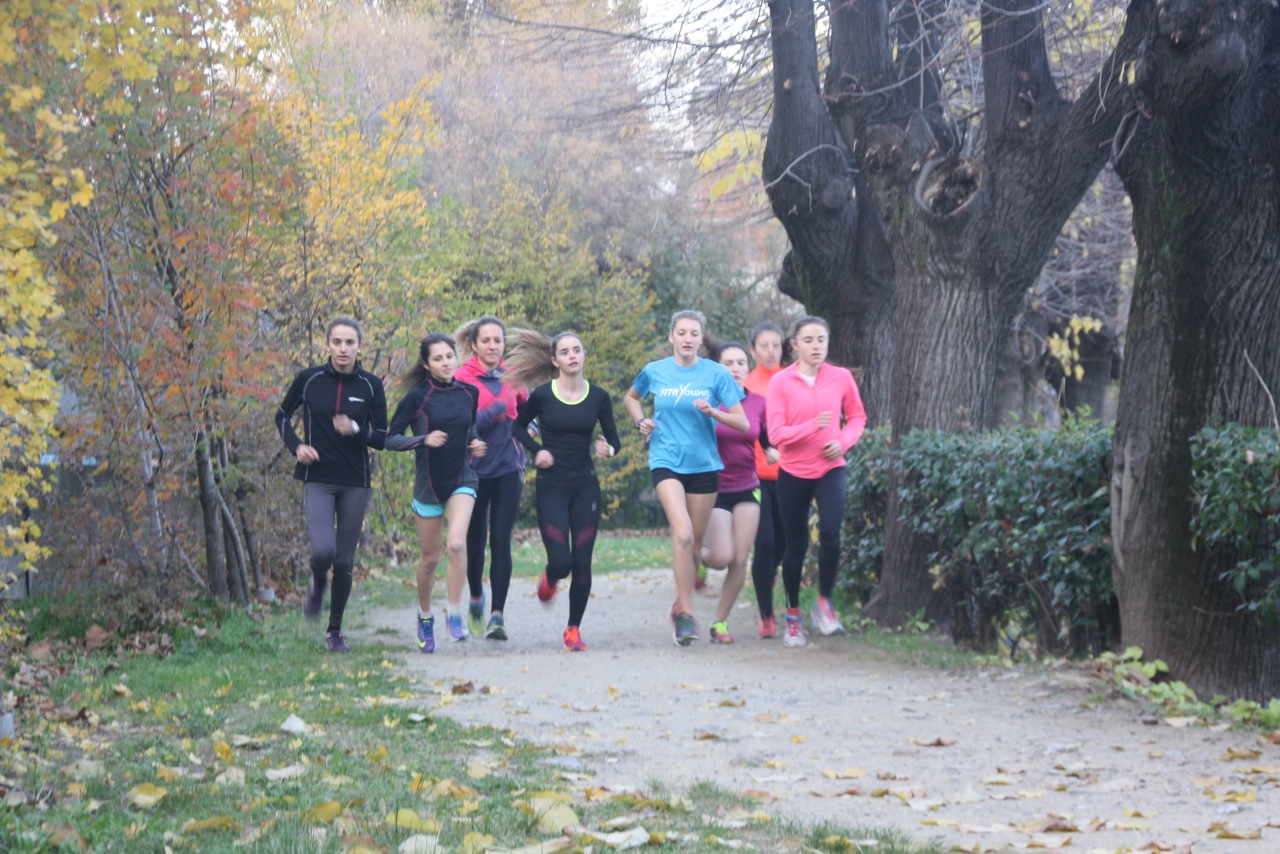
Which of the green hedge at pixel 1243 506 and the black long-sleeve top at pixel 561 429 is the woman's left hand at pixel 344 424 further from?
the green hedge at pixel 1243 506

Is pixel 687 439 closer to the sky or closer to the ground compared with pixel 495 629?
closer to the sky

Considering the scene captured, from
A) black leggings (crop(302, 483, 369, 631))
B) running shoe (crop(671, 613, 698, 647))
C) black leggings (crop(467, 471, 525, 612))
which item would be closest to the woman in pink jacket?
running shoe (crop(671, 613, 698, 647))

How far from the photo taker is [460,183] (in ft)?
108

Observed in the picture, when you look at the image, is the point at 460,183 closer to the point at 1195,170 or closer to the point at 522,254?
the point at 522,254

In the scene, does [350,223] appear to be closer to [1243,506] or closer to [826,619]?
[826,619]

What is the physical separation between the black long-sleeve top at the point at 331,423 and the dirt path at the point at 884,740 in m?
1.34

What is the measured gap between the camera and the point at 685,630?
9727 millimetres

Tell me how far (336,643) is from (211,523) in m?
2.10

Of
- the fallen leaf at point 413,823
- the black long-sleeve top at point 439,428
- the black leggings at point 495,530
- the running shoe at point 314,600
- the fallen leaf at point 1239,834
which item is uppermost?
the black long-sleeve top at point 439,428

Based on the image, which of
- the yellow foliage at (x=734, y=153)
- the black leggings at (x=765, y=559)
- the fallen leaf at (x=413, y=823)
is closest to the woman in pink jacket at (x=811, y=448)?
the black leggings at (x=765, y=559)

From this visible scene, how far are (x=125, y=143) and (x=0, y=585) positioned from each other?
159 inches

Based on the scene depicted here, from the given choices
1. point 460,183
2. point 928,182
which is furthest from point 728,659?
point 460,183

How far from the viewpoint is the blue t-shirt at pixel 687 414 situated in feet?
31.7

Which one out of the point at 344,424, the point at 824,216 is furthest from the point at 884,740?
the point at 824,216
